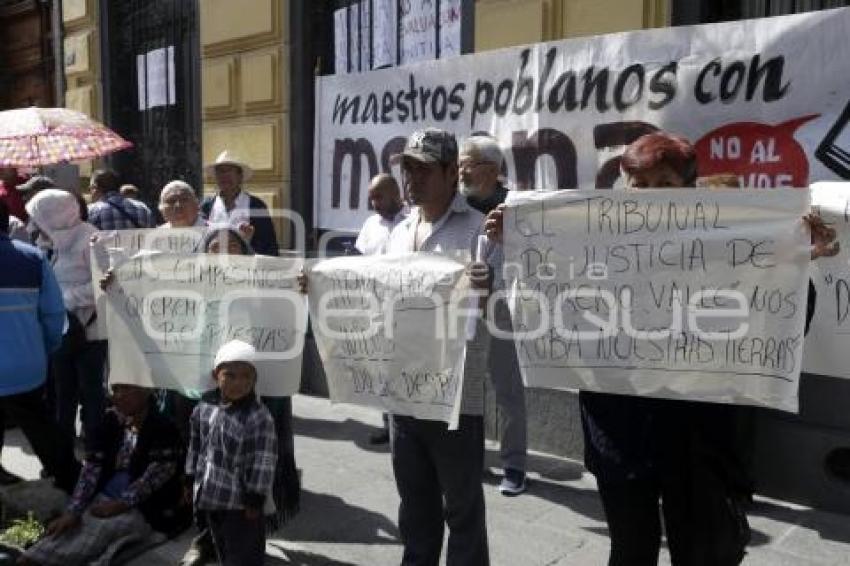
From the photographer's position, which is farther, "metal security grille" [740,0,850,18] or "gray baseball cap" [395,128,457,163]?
"metal security grille" [740,0,850,18]

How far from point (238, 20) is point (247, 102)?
0.71 meters

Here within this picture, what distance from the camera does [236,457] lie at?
3.10 meters

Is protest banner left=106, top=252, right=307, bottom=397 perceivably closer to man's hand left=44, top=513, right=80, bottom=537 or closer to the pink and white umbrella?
man's hand left=44, top=513, right=80, bottom=537

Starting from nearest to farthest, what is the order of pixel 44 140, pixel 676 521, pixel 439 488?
pixel 676 521 < pixel 439 488 < pixel 44 140

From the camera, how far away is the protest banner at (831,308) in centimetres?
256

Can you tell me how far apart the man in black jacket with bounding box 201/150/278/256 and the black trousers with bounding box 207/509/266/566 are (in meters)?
1.83

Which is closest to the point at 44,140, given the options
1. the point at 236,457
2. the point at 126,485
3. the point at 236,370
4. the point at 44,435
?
the point at 44,435

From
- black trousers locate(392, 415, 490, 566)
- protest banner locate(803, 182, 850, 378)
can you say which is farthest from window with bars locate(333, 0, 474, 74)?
black trousers locate(392, 415, 490, 566)

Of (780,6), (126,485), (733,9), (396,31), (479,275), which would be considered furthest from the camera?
(396,31)

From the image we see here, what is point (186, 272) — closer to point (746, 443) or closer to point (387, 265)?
point (387, 265)

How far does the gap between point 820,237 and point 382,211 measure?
2.95 metres

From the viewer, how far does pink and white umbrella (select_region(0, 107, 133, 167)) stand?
4961 mm

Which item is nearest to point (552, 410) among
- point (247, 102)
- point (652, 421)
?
point (652, 421)

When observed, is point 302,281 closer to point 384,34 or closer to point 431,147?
point 431,147
